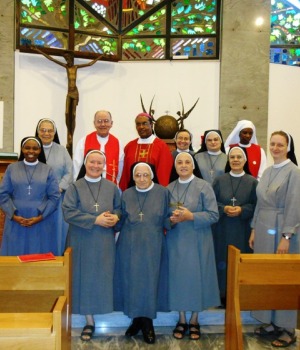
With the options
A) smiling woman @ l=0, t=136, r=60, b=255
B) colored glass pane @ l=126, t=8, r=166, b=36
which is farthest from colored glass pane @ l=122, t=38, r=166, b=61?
smiling woman @ l=0, t=136, r=60, b=255

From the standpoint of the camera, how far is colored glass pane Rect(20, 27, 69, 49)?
323 inches

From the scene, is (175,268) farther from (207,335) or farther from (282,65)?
(282,65)

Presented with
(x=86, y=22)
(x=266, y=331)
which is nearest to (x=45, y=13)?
(x=86, y=22)

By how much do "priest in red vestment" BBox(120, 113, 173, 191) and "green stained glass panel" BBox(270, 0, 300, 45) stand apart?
4908 mm

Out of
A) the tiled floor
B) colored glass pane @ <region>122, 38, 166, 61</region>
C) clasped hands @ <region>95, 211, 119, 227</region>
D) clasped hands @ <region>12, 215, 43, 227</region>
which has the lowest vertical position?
the tiled floor

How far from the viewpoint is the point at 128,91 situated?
8641 mm

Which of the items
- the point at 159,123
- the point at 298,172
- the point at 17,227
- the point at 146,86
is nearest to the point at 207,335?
the point at 298,172

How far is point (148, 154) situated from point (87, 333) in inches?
85.3

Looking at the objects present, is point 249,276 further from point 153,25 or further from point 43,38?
point 153,25

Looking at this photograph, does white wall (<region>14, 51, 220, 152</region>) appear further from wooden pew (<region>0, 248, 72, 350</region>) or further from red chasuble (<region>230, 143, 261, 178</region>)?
wooden pew (<region>0, 248, 72, 350</region>)

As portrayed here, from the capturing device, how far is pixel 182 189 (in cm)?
430

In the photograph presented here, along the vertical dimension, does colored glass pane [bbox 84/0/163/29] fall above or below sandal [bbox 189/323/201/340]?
above

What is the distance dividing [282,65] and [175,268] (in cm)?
606

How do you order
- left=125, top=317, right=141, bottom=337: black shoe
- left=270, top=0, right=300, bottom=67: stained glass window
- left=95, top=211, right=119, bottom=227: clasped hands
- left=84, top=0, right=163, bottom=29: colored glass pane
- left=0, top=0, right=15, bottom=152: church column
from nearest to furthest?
1. left=95, top=211, right=119, bottom=227: clasped hands
2. left=125, top=317, right=141, bottom=337: black shoe
3. left=0, top=0, right=15, bottom=152: church column
4. left=84, top=0, right=163, bottom=29: colored glass pane
5. left=270, top=0, right=300, bottom=67: stained glass window
